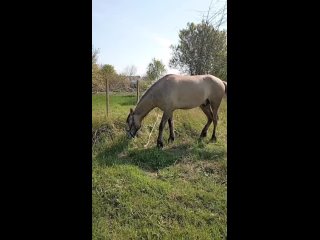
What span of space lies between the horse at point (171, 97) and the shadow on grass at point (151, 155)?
23.5 inches

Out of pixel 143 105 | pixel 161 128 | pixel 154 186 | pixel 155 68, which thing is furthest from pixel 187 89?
pixel 155 68

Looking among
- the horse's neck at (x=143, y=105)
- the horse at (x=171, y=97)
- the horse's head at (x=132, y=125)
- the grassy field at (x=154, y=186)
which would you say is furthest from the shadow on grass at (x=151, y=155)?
the horse's neck at (x=143, y=105)

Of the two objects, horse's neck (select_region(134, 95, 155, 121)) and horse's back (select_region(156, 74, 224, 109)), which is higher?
horse's back (select_region(156, 74, 224, 109))

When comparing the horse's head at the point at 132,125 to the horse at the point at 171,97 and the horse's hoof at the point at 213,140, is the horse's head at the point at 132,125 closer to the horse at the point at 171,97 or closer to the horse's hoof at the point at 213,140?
the horse at the point at 171,97

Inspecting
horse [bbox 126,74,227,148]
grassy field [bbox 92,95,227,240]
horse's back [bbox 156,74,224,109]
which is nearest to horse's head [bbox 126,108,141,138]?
horse [bbox 126,74,227,148]

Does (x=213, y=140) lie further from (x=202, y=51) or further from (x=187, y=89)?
(x=202, y=51)

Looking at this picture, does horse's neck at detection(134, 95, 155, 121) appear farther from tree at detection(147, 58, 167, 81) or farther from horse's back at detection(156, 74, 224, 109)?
tree at detection(147, 58, 167, 81)

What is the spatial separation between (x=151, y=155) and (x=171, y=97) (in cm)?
173

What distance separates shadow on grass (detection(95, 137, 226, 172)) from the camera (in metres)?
5.18

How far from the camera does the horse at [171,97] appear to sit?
6.73 m

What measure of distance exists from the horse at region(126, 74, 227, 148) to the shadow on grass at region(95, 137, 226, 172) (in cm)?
60
